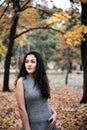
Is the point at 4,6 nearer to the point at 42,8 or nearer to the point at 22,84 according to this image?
the point at 42,8

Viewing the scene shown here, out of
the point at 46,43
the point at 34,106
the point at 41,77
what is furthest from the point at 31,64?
the point at 46,43

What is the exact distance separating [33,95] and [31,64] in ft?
1.33

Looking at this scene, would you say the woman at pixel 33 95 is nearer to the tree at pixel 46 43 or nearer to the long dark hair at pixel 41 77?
the long dark hair at pixel 41 77

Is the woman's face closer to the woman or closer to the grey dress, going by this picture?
the woman

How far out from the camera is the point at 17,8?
1997 cm

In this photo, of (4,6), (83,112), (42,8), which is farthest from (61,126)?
(42,8)

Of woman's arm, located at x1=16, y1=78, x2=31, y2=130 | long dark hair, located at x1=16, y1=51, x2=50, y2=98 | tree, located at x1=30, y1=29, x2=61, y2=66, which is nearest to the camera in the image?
woman's arm, located at x1=16, y1=78, x2=31, y2=130

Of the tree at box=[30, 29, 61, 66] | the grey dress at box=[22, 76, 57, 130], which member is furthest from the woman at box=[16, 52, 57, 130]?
the tree at box=[30, 29, 61, 66]

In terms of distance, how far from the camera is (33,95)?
4.16 metres

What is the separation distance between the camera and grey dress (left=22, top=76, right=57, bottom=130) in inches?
163

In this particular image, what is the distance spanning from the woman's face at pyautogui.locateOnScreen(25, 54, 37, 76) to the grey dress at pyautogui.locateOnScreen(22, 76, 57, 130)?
0.12m

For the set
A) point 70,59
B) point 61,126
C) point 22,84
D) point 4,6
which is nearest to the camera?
point 22,84

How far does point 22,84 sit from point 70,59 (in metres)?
29.9

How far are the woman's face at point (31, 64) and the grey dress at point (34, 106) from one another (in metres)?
0.12
